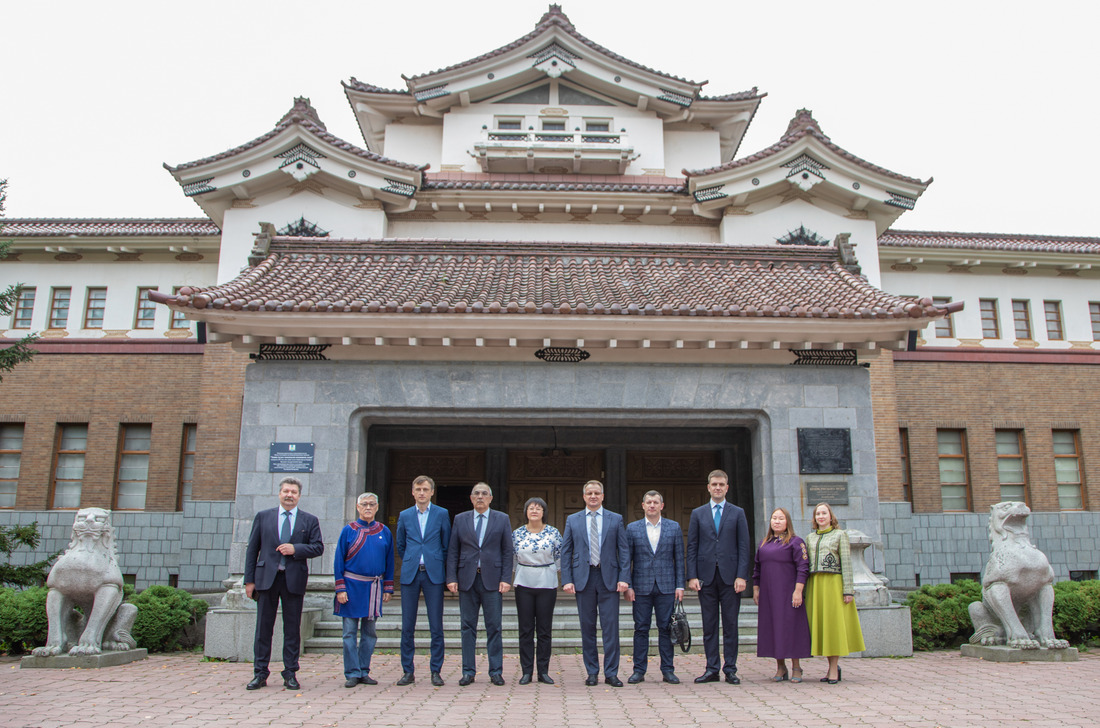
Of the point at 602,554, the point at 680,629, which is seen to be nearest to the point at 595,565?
the point at 602,554

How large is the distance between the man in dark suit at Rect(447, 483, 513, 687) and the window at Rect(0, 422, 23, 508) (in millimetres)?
15200

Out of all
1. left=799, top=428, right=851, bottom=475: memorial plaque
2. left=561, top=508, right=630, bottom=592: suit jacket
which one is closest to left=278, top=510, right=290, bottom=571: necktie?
left=561, top=508, right=630, bottom=592: suit jacket

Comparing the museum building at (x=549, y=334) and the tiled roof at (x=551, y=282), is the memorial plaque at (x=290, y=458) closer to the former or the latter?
the museum building at (x=549, y=334)

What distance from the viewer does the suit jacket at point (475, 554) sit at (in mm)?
7402

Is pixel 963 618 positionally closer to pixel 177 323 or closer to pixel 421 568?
pixel 421 568

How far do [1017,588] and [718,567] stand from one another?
14.6ft

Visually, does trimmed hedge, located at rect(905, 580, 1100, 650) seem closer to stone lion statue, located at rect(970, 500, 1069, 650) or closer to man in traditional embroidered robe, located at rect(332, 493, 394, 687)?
stone lion statue, located at rect(970, 500, 1069, 650)

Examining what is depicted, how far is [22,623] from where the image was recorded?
996 cm

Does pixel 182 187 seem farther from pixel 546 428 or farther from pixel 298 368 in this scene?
pixel 546 428

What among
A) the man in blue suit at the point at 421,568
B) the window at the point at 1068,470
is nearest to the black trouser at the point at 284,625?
the man in blue suit at the point at 421,568

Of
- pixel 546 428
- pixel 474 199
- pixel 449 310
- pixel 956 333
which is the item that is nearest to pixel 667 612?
pixel 449 310

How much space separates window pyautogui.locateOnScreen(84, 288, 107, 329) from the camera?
1870 centimetres

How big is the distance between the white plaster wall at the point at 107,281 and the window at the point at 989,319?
18084 millimetres

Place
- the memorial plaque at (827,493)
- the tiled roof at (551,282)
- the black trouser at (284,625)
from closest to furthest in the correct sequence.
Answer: the black trouser at (284,625) → the tiled roof at (551,282) → the memorial plaque at (827,493)
